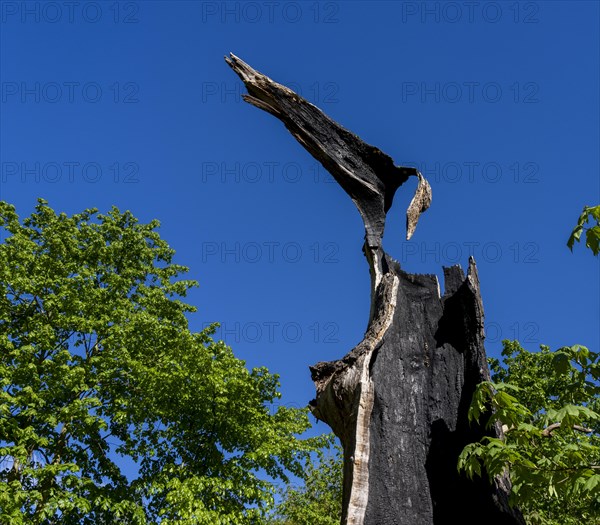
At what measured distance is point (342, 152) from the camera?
5.71 meters

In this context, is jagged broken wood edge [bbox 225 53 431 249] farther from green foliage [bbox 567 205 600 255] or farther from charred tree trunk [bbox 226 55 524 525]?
green foliage [bbox 567 205 600 255]

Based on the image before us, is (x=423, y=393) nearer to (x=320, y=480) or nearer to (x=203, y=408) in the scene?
(x=203, y=408)

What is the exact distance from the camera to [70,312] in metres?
18.9

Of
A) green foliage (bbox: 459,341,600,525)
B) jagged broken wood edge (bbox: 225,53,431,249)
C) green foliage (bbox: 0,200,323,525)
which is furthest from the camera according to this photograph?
green foliage (bbox: 0,200,323,525)

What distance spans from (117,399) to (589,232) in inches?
639

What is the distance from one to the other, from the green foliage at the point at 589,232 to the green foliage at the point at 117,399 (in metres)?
13.7

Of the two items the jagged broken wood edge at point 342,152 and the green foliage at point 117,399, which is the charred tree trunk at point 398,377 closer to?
the jagged broken wood edge at point 342,152

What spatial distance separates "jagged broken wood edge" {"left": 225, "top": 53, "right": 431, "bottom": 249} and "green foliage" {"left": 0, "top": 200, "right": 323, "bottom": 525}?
1260cm

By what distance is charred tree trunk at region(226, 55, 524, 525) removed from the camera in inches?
171

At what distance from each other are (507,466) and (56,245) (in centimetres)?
1887

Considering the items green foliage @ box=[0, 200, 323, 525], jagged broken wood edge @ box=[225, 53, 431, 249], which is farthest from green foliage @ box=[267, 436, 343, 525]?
jagged broken wood edge @ box=[225, 53, 431, 249]

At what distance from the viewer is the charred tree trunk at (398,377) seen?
434cm

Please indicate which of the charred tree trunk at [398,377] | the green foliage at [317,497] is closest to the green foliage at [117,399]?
the green foliage at [317,497]

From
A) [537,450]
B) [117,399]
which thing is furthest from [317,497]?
[537,450]
